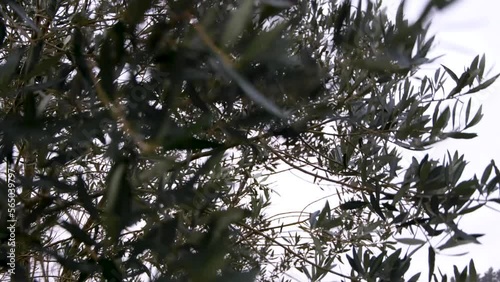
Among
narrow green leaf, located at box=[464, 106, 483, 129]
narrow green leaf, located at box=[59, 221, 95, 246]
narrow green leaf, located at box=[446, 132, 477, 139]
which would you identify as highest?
narrow green leaf, located at box=[464, 106, 483, 129]

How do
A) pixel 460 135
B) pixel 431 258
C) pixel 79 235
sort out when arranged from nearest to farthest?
pixel 79 235, pixel 431 258, pixel 460 135

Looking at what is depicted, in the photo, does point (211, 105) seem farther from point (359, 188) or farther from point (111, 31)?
point (359, 188)

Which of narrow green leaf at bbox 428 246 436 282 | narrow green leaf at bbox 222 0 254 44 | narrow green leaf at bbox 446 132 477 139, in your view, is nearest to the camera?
narrow green leaf at bbox 222 0 254 44

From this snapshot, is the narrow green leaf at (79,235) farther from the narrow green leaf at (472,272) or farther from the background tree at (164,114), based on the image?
the narrow green leaf at (472,272)

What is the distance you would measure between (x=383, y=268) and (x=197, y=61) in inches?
38.3

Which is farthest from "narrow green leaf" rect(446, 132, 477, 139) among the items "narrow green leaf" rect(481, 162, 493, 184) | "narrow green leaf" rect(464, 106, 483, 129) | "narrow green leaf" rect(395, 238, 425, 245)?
"narrow green leaf" rect(395, 238, 425, 245)

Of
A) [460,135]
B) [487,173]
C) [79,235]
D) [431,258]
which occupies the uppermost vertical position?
[460,135]

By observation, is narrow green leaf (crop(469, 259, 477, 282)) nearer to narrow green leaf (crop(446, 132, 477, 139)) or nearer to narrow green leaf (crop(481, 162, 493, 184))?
narrow green leaf (crop(481, 162, 493, 184))

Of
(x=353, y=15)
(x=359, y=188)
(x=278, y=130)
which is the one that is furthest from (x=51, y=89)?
(x=359, y=188)

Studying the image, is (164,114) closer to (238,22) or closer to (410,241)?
(238,22)

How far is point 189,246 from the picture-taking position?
0.81 metres

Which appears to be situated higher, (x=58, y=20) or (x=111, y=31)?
(x=58, y=20)

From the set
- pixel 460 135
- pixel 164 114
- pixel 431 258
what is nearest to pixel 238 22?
pixel 164 114

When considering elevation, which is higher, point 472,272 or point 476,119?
point 476,119
